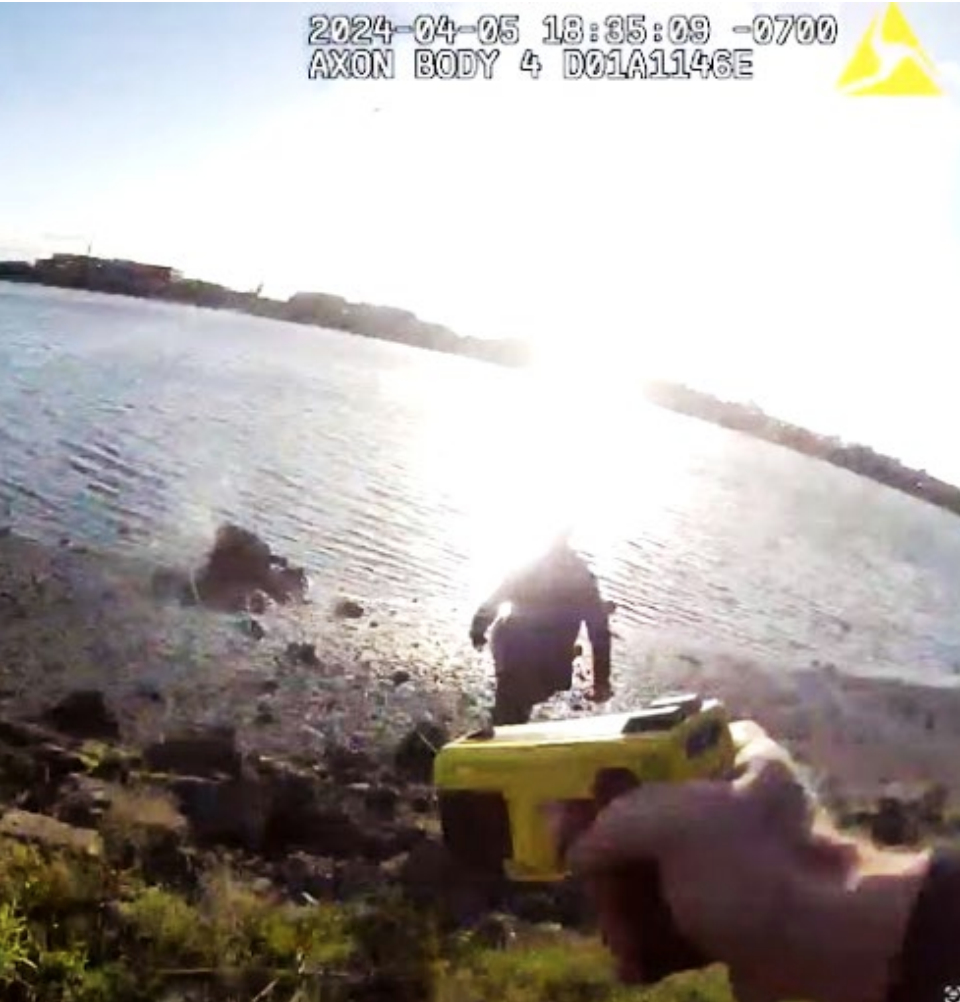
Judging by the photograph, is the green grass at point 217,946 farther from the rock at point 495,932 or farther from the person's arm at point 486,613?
the person's arm at point 486,613

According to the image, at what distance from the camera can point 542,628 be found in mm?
1689

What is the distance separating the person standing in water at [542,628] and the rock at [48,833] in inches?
17.9

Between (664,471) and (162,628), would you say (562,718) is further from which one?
(162,628)

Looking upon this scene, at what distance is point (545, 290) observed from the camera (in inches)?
68.4

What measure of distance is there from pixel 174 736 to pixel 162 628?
0.12m

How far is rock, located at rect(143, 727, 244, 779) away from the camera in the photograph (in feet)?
5.32

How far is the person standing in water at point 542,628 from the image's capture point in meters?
1.67

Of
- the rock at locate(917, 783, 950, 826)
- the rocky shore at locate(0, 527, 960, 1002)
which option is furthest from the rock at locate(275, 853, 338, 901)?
the rock at locate(917, 783, 950, 826)

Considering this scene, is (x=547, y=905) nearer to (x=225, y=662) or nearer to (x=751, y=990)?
(x=225, y=662)

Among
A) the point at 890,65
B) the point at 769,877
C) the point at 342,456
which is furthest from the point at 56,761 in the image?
the point at 890,65

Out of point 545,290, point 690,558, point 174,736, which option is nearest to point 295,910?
point 174,736

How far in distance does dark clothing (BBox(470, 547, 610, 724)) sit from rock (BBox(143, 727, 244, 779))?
289 mm

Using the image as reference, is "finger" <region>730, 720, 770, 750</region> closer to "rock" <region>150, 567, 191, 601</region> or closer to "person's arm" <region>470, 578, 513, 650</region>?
"person's arm" <region>470, 578, 513, 650</region>

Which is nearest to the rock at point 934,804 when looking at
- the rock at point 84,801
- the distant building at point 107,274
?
the rock at point 84,801
